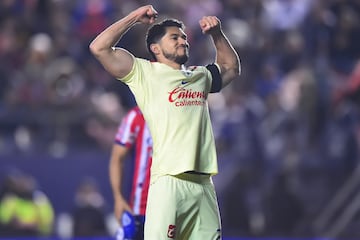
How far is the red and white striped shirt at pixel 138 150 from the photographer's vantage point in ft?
30.8

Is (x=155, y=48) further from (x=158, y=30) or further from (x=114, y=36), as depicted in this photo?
(x=114, y=36)

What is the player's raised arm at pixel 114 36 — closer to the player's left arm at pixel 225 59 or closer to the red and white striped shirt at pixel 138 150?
the player's left arm at pixel 225 59

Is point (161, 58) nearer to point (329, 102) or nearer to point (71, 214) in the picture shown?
point (71, 214)

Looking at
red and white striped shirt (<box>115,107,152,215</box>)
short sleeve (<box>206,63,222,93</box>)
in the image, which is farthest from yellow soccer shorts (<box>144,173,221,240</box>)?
red and white striped shirt (<box>115,107,152,215</box>)

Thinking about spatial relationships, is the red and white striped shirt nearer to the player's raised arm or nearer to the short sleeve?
the short sleeve

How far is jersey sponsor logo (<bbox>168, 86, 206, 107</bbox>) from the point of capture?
7789 millimetres

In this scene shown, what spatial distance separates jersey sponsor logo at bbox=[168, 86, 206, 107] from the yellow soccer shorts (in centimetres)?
50

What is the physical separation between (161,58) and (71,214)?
20.7 ft

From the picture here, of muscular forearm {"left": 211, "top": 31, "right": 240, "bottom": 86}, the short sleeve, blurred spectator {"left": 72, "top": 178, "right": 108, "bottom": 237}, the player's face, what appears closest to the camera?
the player's face

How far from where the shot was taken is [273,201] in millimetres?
14227

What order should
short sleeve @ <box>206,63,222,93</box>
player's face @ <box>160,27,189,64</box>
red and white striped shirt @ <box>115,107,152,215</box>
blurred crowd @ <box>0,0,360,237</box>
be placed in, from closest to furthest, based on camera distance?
player's face @ <box>160,27,189,64</box>
short sleeve @ <box>206,63,222,93</box>
red and white striped shirt @ <box>115,107,152,215</box>
blurred crowd @ <box>0,0,360,237</box>

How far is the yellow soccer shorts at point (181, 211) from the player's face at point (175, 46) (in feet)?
2.78

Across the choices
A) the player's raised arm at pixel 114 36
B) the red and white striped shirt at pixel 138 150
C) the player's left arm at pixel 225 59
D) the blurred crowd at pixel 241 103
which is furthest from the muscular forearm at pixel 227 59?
the blurred crowd at pixel 241 103

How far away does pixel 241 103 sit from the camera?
48.0 ft
